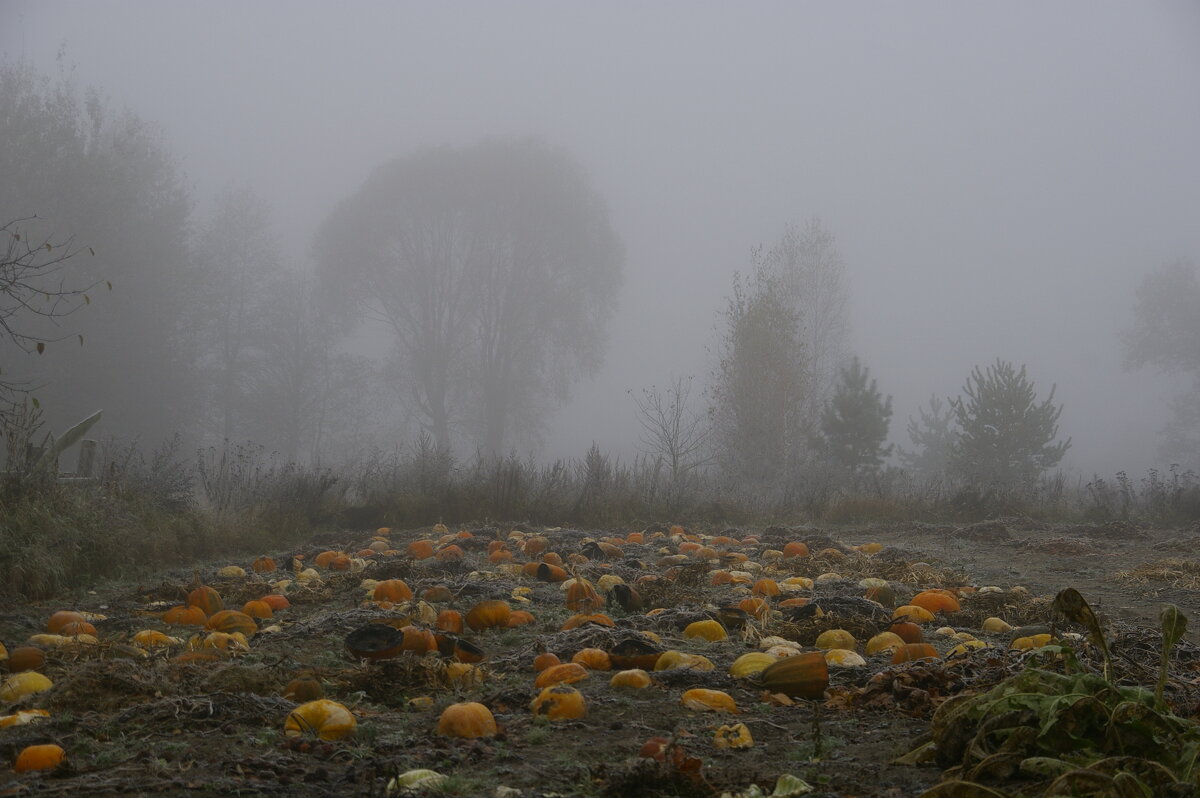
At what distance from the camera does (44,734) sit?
8.34 ft

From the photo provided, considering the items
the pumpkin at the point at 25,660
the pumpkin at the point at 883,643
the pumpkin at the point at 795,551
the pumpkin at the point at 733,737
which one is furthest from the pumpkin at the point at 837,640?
the pumpkin at the point at 795,551

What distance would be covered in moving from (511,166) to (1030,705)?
136ft

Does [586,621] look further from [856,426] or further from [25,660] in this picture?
[856,426]

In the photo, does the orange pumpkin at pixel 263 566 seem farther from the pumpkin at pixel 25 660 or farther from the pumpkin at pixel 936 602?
the pumpkin at pixel 936 602

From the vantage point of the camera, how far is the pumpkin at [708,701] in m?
2.93

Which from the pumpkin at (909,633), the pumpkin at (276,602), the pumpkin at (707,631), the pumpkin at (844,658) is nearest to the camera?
the pumpkin at (844,658)

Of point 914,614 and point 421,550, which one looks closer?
point 914,614

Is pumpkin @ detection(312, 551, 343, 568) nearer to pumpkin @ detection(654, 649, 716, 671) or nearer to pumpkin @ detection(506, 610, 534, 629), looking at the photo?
pumpkin @ detection(506, 610, 534, 629)

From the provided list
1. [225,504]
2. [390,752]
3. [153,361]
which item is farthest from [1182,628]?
[153,361]

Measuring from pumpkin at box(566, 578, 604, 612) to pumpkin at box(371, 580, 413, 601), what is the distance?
1.15 meters

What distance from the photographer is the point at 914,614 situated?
476 cm

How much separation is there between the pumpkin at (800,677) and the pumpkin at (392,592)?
2989 millimetres

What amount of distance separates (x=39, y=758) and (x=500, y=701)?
58.4 inches

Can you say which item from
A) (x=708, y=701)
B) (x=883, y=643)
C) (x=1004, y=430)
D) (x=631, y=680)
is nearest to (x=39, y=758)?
A: (x=631, y=680)
